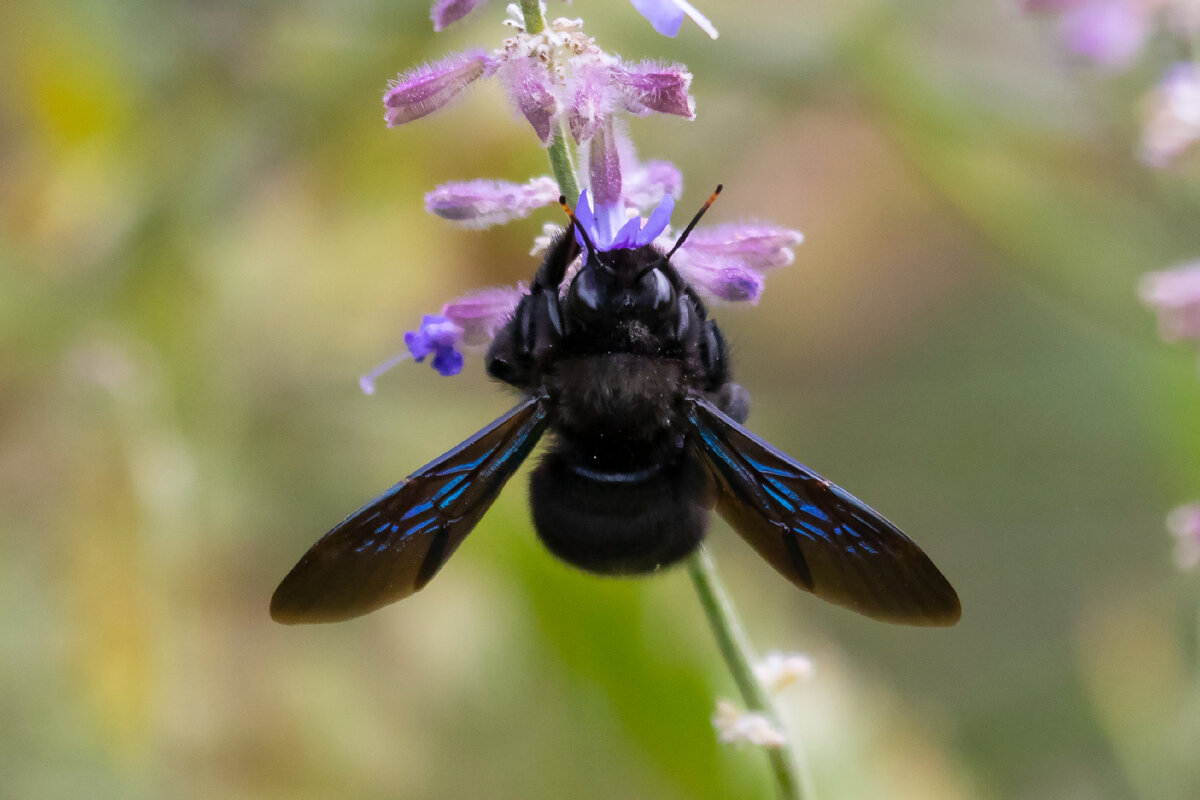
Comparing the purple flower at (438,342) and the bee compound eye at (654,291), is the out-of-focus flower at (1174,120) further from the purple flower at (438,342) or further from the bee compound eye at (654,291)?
the purple flower at (438,342)

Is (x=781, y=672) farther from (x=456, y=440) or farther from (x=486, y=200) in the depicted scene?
(x=456, y=440)

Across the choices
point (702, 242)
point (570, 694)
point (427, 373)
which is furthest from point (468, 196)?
point (427, 373)

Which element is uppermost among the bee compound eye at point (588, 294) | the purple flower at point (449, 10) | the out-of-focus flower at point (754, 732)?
the purple flower at point (449, 10)

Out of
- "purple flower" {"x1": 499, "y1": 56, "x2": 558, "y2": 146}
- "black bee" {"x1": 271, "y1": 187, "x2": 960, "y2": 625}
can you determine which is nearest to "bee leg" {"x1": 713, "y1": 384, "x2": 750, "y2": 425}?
"black bee" {"x1": 271, "y1": 187, "x2": 960, "y2": 625}

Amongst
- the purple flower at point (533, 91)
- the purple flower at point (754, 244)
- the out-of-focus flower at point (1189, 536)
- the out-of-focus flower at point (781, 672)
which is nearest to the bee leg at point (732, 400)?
the purple flower at point (754, 244)

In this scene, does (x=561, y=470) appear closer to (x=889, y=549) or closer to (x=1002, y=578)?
(x=889, y=549)

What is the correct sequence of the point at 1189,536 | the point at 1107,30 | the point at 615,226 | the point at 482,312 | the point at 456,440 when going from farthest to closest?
the point at 456,440, the point at 1107,30, the point at 1189,536, the point at 482,312, the point at 615,226

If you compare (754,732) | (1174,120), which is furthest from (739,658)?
(1174,120)
